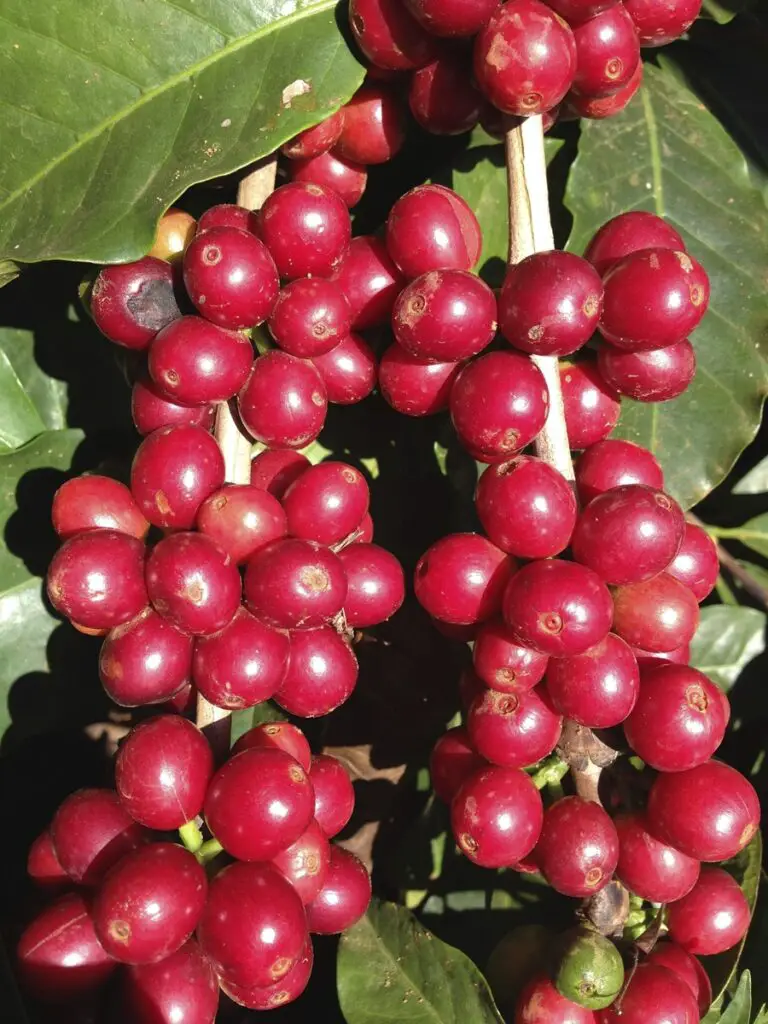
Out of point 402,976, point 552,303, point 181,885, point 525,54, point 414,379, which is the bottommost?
point 402,976

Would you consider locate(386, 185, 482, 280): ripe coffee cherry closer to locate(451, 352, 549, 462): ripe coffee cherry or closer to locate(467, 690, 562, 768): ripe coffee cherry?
locate(451, 352, 549, 462): ripe coffee cherry

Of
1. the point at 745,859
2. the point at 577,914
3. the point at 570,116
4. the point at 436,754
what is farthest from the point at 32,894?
the point at 570,116

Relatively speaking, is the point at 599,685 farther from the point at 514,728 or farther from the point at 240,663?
the point at 240,663

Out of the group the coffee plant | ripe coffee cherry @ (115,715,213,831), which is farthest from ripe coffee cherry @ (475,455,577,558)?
ripe coffee cherry @ (115,715,213,831)

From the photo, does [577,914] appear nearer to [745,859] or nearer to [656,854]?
[656,854]

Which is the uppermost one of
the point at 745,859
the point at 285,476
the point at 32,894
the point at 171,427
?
the point at 171,427

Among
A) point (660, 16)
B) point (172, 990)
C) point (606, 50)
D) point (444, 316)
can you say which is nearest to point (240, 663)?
point (172, 990)
